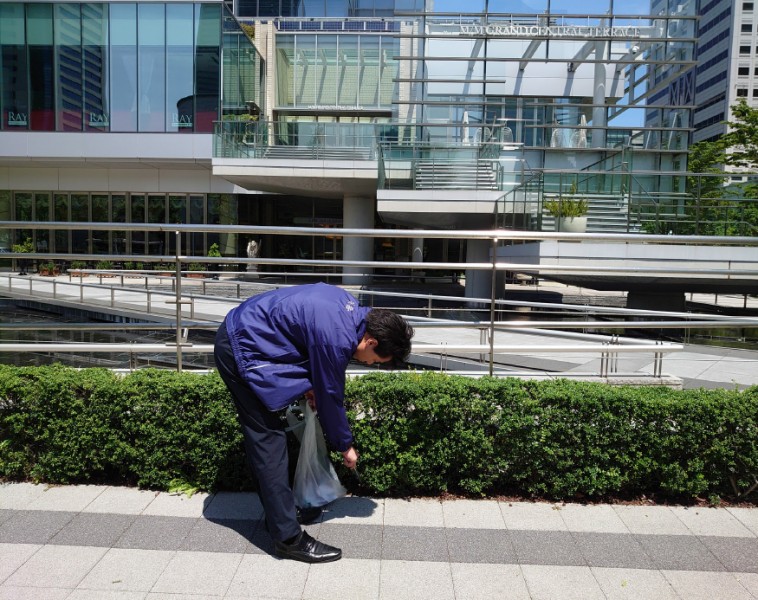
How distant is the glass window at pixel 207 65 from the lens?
30922 mm

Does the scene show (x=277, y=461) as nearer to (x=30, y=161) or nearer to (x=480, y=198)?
(x=480, y=198)

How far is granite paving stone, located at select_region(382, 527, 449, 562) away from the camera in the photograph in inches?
142

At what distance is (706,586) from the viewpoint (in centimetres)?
333

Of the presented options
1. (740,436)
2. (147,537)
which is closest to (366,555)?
(147,537)

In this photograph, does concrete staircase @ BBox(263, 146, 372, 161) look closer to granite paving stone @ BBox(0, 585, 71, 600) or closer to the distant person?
the distant person

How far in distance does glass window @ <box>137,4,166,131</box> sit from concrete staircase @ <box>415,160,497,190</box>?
57.5 feet

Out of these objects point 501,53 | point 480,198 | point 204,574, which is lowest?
point 204,574

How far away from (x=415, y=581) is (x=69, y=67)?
113ft

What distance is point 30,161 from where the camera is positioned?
109 ft

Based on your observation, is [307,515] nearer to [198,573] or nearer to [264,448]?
[264,448]

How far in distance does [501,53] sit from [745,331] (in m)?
18.1

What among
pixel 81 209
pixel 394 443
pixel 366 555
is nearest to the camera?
pixel 366 555

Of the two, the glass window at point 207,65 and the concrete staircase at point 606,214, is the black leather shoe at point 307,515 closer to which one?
the concrete staircase at point 606,214

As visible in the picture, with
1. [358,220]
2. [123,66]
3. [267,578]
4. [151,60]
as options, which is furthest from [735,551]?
[123,66]
